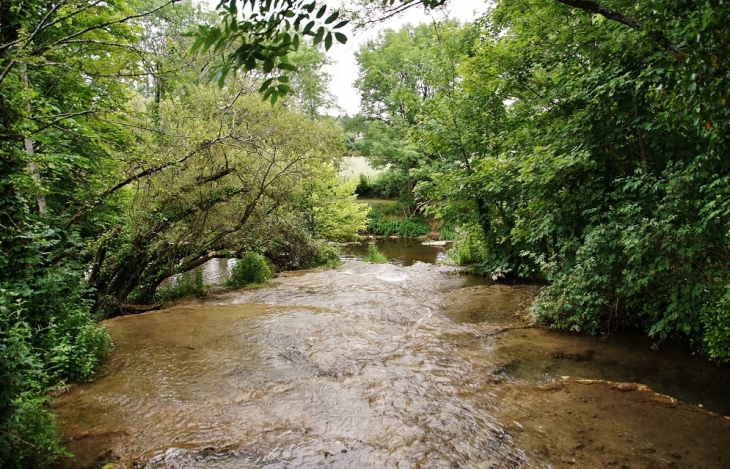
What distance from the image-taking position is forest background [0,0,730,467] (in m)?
2.91

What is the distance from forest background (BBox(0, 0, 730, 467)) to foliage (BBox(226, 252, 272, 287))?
316 mm

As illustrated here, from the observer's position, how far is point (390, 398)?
4152mm

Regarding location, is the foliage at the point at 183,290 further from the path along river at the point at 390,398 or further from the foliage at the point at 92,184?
the path along river at the point at 390,398

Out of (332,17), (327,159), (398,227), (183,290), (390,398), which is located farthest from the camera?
(398,227)

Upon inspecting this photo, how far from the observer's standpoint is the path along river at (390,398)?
10.6 feet

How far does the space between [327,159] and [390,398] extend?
977cm

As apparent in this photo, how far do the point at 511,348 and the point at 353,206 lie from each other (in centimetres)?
1315

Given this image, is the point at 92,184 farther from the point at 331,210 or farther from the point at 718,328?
the point at 331,210

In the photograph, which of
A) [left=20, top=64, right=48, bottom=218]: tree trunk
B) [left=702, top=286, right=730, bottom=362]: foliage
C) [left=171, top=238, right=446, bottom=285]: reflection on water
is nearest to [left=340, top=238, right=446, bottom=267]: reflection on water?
[left=171, top=238, right=446, bottom=285]: reflection on water

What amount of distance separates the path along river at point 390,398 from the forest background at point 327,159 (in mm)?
536

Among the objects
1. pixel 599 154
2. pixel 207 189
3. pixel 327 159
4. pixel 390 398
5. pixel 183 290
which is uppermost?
pixel 327 159

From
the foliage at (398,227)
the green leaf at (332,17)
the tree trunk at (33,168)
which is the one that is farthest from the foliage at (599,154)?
the foliage at (398,227)

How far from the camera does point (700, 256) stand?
4.75 m

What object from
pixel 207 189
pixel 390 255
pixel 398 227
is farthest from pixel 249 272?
pixel 398 227
